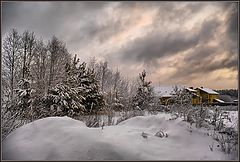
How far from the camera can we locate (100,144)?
3.35 m

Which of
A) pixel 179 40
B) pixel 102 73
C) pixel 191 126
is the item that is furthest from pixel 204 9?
pixel 102 73

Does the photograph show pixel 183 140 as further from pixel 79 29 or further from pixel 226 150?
pixel 79 29

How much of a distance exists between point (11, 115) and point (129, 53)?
339 cm

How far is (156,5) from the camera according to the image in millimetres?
4020

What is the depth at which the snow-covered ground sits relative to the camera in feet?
10.6

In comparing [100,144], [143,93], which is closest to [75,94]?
[143,93]

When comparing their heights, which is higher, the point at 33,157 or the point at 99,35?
the point at 99,35

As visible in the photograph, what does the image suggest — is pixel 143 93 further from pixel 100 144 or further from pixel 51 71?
pixel 100 144

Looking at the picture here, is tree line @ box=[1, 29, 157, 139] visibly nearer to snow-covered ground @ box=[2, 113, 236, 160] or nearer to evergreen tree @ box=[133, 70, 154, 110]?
evergreen tree @ box=[133, 70, 154, 110]

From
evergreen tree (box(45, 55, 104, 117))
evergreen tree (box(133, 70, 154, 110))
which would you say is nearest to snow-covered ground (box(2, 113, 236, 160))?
evergreen tree (box(45, 55, 104, 117))

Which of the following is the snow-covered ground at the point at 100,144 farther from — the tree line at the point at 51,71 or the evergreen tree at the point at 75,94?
the tree line at the point at 51,71

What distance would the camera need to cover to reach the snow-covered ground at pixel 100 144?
323cm

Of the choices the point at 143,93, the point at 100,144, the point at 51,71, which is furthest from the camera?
the point at 143,93

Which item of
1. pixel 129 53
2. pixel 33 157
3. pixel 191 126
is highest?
pixel 129 53
